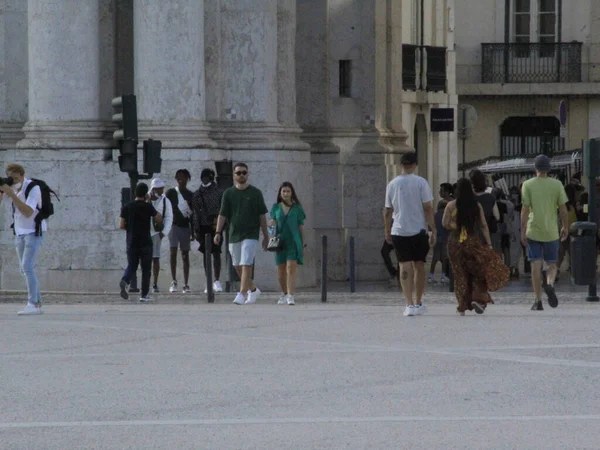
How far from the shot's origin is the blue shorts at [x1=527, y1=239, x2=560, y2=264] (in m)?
22.0

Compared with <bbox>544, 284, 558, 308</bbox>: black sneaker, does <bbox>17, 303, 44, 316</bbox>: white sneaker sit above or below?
below

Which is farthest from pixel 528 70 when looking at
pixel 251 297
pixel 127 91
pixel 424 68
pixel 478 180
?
pixel 478 180

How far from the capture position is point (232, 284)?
2809 centimetres

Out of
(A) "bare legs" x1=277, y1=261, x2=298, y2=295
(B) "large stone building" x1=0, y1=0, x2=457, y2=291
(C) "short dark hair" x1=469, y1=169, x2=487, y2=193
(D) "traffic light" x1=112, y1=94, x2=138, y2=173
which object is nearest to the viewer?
(C) "short dark hair" x1=469, y1=169, x2=487, y2=193

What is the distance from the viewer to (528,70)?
2339 inches

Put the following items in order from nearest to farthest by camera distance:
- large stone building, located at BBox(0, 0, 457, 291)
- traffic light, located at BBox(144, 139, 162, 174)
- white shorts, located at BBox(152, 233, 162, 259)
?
traffic light, located at BBox(144, 139, 162, 174)
white shorts, located at BBox(152, 233, 162, 259)
large stone building, located at BBox(0, 0, 457, 291)

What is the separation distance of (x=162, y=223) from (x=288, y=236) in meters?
3.07

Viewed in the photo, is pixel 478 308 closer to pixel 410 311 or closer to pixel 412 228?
pixel 410 311

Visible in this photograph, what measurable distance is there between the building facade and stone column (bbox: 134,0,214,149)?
30.9m

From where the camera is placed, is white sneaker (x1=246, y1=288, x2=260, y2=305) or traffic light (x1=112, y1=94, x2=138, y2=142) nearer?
white sneaker (x1=246, y1=288, x2=260, y2=305)

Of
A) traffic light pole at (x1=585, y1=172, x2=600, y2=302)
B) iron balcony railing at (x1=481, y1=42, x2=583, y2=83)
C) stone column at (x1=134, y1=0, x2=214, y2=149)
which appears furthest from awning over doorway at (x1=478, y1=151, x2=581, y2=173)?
traffic light pole at (x1=585, y1=172, x2=600, y2=302)

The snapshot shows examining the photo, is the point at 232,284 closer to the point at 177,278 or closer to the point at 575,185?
the point at 177,278

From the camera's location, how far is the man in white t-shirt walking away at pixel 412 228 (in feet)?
70.2

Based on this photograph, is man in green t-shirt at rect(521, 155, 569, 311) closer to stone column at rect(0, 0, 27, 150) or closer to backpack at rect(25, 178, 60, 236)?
backpack at rect(25, 178, 60, 236)
